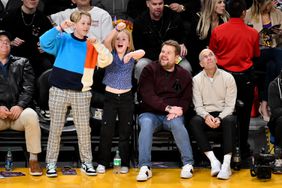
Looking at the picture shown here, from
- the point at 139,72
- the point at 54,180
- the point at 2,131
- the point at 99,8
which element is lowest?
the point at 54,180

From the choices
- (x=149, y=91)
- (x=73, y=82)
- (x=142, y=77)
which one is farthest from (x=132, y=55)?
(x=73, y=82)

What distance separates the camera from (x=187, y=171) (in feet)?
23.0

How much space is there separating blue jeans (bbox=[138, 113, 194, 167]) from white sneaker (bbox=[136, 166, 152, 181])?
0.07 meters

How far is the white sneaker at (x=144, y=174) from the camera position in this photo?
22.5 feet

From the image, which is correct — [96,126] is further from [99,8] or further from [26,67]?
[99,8]

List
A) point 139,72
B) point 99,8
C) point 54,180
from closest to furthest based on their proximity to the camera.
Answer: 1. point 54,180
2. point 139,72
3. point 99,8

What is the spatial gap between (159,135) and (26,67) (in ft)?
5.15

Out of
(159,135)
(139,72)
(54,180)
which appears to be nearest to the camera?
(54,180)

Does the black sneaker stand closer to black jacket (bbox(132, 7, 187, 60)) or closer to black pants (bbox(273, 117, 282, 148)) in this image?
black jacket (bbox(132, 7, 187, 60))

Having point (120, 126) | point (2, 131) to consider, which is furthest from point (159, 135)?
point (2, 131)

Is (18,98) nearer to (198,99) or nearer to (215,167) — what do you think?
(198,99)

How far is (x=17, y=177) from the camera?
Result: 273 inches

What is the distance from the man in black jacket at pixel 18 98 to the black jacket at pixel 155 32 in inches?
55.4

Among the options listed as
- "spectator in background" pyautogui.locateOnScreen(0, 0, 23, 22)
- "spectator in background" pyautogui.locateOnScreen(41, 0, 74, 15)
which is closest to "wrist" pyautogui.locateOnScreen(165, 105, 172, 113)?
"spectator in background" pyautogui.locateOnScreen(41, 0, 74, 15)
